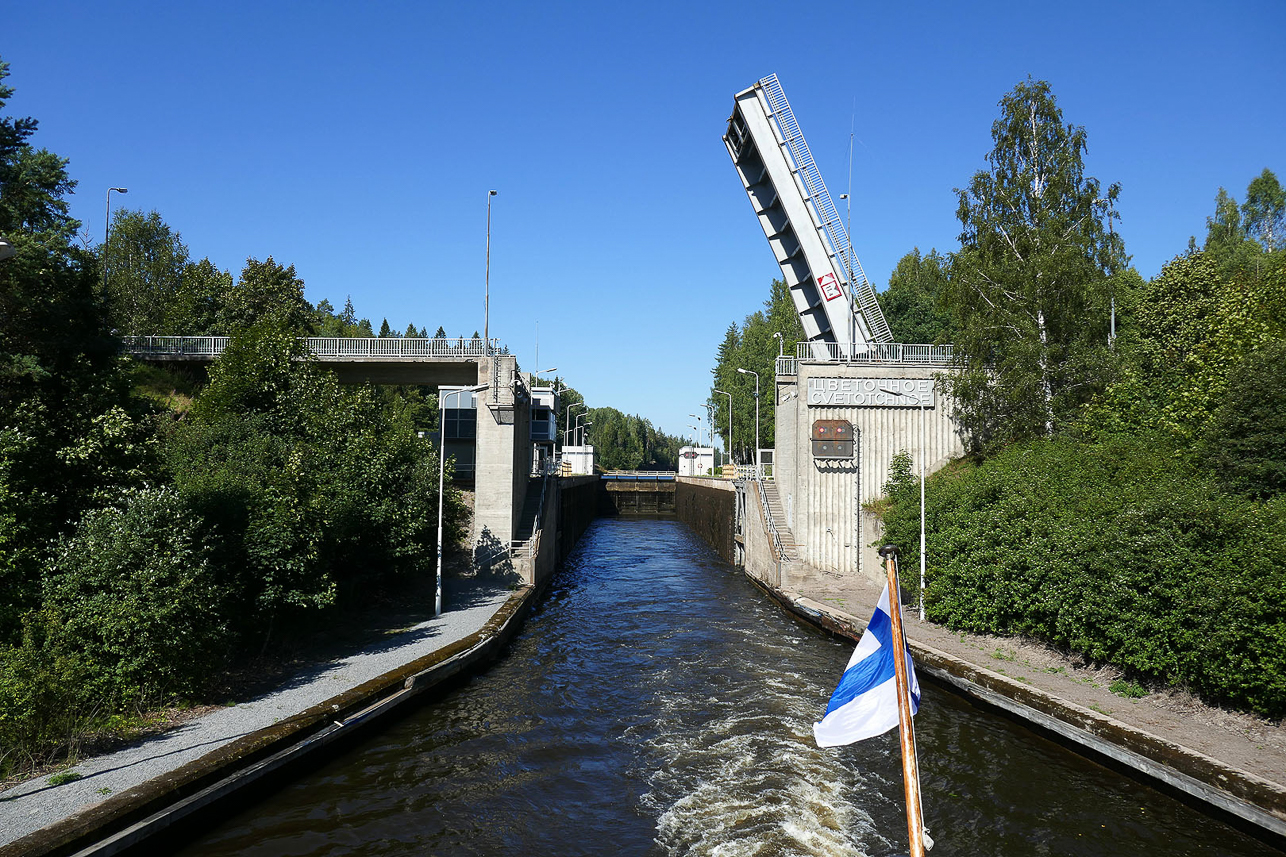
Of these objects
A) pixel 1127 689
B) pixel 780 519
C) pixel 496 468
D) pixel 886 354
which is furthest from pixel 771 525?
pixel 1127 689

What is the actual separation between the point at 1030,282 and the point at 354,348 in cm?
2521

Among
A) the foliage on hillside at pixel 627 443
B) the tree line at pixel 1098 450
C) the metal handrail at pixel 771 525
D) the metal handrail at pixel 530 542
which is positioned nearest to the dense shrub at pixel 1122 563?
the tree line at pixel 1098 450

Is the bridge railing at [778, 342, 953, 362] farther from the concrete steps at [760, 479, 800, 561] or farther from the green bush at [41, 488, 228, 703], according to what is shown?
the green bush at [41, 488, 228, 703]

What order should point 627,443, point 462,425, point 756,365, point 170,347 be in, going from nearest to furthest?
point 170,347
point 462,425
point 756,365
point 627,443

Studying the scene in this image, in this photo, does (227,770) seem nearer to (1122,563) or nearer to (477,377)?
(1122,563)

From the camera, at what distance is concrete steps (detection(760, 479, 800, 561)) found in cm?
2809

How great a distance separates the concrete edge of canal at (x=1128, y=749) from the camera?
31.7ft

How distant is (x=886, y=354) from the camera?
1142 inches

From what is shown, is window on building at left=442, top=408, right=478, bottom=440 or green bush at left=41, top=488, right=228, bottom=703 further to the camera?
window on building at left=442, top=408, right=478, bottom=440

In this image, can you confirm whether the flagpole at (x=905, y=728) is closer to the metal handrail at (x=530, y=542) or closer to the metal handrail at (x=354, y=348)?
the metal handrail at (x=530, y=542)

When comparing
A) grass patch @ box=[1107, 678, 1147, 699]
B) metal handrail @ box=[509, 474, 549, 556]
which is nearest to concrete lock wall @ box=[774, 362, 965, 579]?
metal handrail @ box=[509, 474, 549, 556]

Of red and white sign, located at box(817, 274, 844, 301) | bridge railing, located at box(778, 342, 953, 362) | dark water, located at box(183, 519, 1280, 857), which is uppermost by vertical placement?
red and white sign, located at box(817, 274, 844, 301)

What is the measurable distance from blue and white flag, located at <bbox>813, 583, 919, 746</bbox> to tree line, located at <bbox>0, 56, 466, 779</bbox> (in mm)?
10096

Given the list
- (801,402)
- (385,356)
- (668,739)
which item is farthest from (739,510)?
(668,739)
